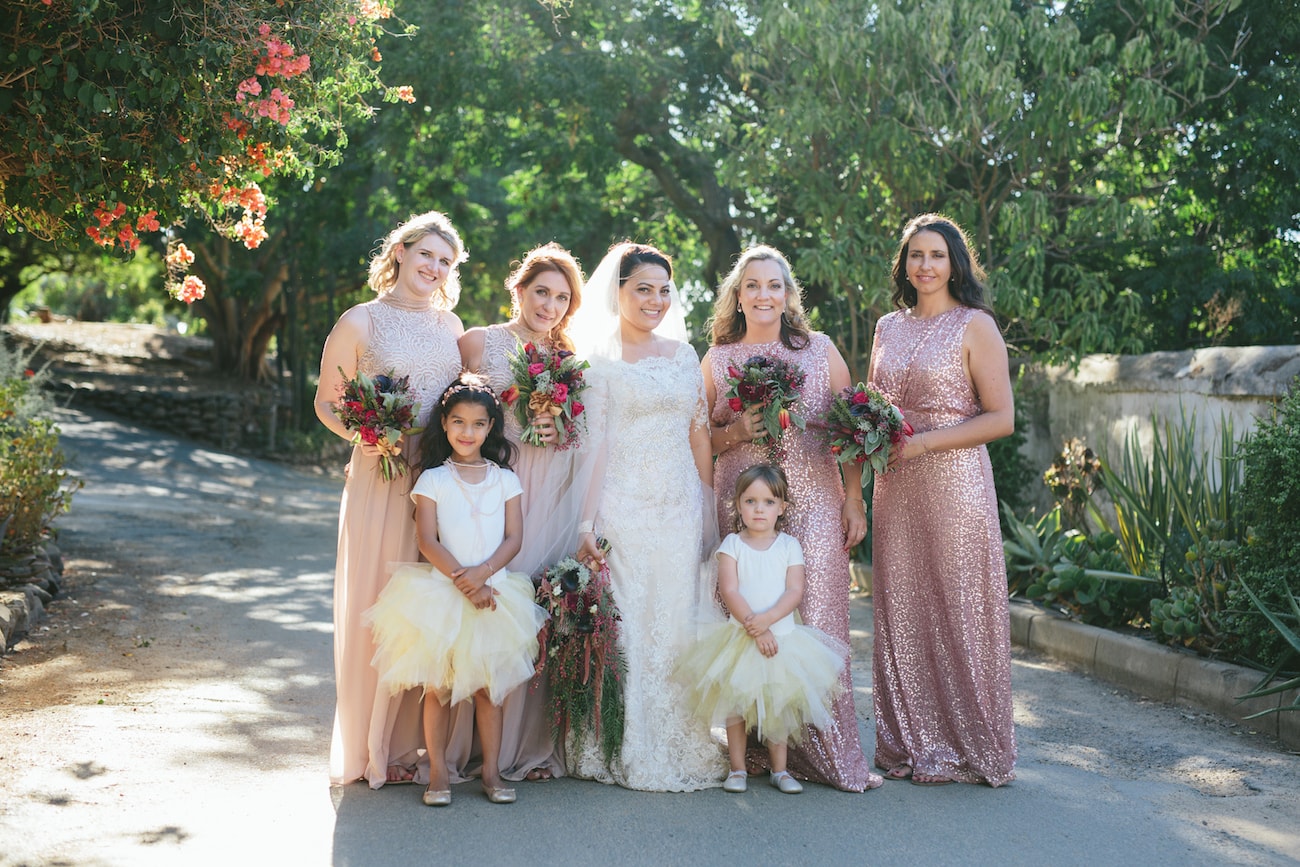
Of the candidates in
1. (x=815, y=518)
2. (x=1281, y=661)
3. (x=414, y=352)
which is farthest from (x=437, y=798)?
(x=1281, y=661)

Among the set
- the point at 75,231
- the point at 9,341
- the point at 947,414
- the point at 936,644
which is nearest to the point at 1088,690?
the point at 936,644

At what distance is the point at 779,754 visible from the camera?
504 centimetres

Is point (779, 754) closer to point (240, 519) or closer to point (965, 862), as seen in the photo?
point (965, 862)

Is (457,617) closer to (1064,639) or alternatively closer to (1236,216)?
(1064,639)

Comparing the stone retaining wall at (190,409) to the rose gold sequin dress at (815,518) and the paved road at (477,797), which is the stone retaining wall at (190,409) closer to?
the paved road at (477,797)

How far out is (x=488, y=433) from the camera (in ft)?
16.6

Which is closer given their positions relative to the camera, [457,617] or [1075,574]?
[457,617]

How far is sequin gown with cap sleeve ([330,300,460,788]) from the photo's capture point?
506 cm

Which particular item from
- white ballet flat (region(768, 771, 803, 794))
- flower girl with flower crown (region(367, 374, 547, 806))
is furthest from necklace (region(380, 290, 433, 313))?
white ballet flat (region(768, 771, 803, 794))

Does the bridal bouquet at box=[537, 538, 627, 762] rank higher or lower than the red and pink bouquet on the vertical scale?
lower

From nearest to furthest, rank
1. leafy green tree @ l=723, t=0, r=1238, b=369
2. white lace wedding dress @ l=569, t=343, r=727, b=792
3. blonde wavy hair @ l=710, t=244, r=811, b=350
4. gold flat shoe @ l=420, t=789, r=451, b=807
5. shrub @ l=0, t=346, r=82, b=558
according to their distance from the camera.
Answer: gold flat shoe @ l=420, t=789, r=451, b=807
white lace wedding dress @ l=569, t=343, r=727, b=792
blonde wavy hair @ l=710, t=244, r=811, b=350
shrub @ l=0, t=346, r=82, b=558
leafy green tree @ l=723, t=0, r=1238, b=369

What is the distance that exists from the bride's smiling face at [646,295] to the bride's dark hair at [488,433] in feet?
2.33

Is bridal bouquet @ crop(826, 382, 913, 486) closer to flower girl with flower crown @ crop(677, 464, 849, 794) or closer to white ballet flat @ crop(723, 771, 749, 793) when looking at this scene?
flower girl with flower crown @ crop(677, 464, 849, 794)

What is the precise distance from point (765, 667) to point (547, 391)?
1425mm
